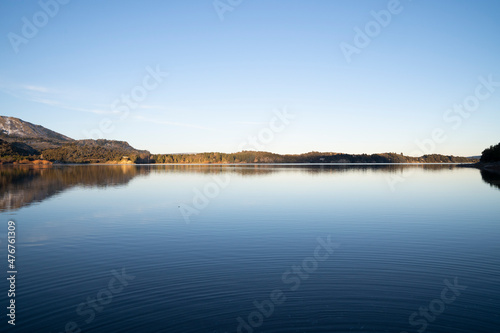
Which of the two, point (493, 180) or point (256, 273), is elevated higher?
point (493, 180)

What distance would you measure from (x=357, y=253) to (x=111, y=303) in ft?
32.0

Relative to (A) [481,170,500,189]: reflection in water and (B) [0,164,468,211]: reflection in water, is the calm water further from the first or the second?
(A) [481,170,500,189]: reflection in water

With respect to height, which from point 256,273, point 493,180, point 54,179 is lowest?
point 256,273

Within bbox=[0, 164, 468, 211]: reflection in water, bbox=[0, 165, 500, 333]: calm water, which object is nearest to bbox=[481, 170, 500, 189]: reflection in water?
bbox=[0, 164, 468, 211]: reflection in water

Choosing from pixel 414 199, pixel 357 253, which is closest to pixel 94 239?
pixel 357 253

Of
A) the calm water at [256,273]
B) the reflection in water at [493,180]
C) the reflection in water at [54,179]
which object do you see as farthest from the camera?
the reflection in water at [493,180]

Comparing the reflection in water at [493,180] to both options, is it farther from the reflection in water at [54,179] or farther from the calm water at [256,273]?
the calm water at [256,273]

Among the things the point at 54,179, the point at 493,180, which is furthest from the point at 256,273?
the point at 493,180

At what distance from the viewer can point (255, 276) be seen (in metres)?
11.9

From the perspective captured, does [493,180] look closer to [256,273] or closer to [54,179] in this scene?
[256,273]

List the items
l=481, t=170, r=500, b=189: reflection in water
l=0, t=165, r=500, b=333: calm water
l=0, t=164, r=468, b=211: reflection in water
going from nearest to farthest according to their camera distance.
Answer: l=0, t=165, r=500, b=333: calm water → l=0, t=164, r=468, b=211: reflection in water → l=481, t=170, r=500, b=189: reflection in water

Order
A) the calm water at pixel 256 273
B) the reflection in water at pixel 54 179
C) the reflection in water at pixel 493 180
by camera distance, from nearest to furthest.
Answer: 1. the calm water at pixel 256 273
2. the reflection in water at pixel 54 179
3. the reflection in water at pixel 493 180

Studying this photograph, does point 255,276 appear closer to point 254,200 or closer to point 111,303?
point 111,303

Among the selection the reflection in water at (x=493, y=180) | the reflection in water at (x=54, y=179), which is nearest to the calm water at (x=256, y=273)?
the reflection in water at (x=54, y=179)
